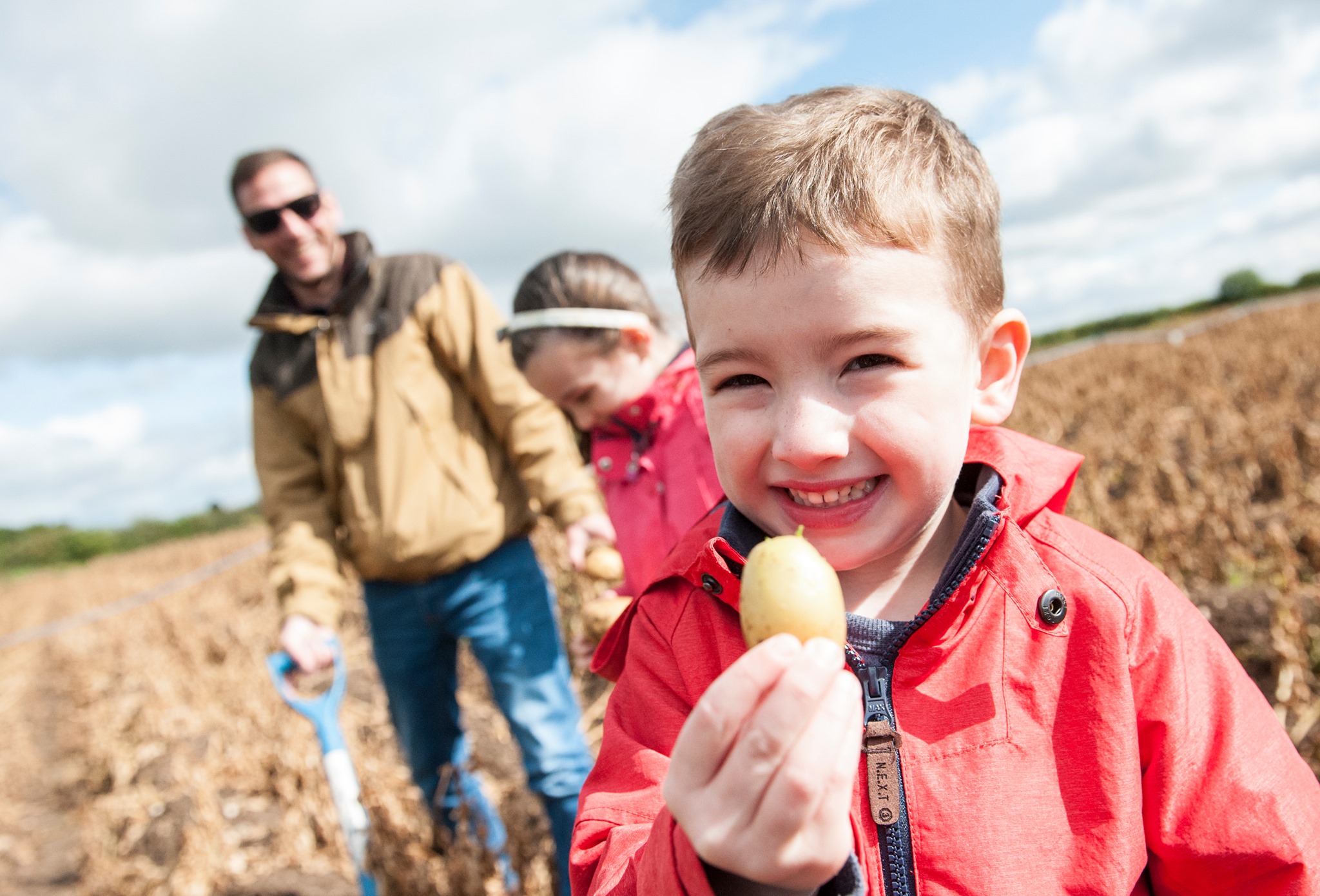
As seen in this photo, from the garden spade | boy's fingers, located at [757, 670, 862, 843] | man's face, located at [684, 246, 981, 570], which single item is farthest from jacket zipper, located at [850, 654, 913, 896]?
the garden spade

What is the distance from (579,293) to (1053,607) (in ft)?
5.56

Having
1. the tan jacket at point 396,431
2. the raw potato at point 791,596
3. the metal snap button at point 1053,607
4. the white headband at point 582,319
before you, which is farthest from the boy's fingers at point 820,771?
the tan jacket at point 396,431

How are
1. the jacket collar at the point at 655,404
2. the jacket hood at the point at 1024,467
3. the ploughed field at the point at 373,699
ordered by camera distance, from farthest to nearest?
the ploughed field at the point at 373,699 → the jacket collar at the point at 655,404 → the jacket hood at the point at 1024,467

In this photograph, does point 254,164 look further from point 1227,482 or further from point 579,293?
point 1227,482

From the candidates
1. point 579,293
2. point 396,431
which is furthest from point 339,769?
point 579,293

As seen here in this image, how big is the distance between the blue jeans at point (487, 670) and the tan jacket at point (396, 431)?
10cm

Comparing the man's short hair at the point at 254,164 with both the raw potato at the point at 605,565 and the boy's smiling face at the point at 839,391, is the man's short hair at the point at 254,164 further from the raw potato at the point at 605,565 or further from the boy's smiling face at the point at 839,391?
the boy's smiling face at the point at 839,391

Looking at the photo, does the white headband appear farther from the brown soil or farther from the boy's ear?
the brown soil

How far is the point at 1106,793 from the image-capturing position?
1127mm

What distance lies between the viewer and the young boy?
111 centimetres

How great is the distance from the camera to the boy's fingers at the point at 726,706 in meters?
0.82

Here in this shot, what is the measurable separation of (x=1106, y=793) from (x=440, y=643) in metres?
2.50

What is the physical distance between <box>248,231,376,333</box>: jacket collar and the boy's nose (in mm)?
2399

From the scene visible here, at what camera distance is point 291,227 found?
303cm
